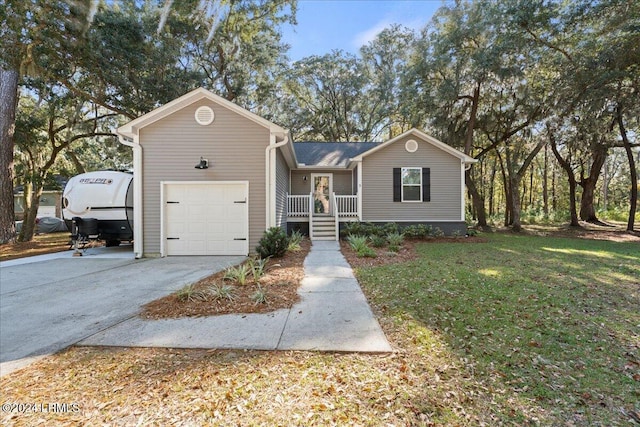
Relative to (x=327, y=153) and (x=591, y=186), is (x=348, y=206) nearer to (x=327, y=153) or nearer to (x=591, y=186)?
(x=327, y=153)

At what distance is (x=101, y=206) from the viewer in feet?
29.7

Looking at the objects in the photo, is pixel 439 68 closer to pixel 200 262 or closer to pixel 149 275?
pixel 200 262

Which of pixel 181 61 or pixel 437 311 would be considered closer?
pixel 437 311

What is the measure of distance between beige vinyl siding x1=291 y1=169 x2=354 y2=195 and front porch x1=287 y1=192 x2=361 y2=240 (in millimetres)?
1541

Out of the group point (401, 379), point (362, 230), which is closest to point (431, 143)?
point (362, 230)

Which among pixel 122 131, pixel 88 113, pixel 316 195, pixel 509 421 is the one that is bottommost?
pixel 509 421

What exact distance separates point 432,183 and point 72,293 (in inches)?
463

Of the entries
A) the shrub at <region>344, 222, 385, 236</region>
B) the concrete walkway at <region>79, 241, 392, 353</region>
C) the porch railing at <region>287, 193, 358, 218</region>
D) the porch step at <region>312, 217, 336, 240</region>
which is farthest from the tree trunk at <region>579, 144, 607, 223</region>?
the concrete walkway at <region>79, 241, 392, 353</region>

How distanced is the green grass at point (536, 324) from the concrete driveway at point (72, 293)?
11.5 feet

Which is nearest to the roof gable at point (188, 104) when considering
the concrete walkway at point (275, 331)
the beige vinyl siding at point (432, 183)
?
the concrete walkway at point (275, 331)

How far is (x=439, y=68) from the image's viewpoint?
567 inches

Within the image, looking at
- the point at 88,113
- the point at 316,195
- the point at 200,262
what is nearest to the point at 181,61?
the point at 88,113

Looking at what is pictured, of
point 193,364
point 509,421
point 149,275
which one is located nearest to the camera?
point 509,421

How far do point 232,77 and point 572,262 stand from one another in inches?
646
